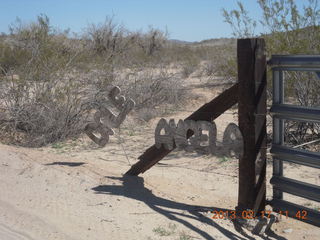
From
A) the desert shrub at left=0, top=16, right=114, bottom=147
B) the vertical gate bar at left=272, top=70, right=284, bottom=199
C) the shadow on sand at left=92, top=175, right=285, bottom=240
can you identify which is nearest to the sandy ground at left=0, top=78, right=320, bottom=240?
the shadow on sand at left=92, top=175, right=285, bottom=240

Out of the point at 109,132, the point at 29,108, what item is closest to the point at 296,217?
the point at 109,132

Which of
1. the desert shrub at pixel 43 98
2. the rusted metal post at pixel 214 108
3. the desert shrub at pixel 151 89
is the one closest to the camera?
the rusted metal post at pixel 214 108

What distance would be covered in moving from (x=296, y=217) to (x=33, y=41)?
300 inches

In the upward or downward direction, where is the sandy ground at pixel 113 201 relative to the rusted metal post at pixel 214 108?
downward

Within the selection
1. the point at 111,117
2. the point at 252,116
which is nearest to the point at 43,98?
the point at 111,117

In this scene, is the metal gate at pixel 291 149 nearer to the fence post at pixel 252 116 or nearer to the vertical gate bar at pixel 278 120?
the vertical gate bar at pixel 278 120

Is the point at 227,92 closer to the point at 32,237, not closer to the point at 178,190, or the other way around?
the point at 178,190

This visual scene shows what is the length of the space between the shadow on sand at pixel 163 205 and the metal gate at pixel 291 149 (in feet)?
1.29

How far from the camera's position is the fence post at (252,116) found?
14.0 ft

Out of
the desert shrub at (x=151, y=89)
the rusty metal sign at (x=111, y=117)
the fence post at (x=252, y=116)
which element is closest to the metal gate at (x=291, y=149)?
the fence post at (x=252, y=116)

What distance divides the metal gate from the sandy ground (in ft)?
1.17

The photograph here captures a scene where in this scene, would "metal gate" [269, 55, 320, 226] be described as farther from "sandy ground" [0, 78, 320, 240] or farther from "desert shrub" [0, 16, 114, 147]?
"desert shrub" [0, 16, 114, 147]

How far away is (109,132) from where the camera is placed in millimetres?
6113

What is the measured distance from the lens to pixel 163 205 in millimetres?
4711
